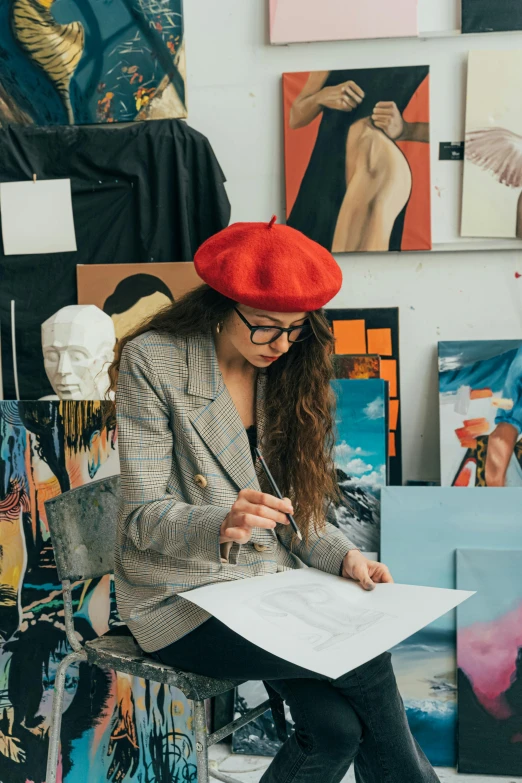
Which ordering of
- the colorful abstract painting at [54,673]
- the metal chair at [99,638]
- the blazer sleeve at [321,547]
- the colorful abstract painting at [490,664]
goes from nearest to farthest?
the metal chair at [99,638] < the blazer sleeve at [321,547] < the colorful abstract painting at [54,673] < the colorful abstract painting at [490,664]

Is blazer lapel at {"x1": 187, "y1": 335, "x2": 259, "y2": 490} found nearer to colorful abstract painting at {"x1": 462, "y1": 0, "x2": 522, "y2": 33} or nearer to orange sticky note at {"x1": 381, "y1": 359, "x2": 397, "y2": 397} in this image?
orange sticky note at {"x1": 381, "y1": 359, "x2": 397, "y2": 397}

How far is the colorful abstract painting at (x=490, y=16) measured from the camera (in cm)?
228

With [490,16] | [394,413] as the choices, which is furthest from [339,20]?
[394,413]

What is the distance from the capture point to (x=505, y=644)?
1.86 metres

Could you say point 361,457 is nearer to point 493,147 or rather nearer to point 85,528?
point 85,528

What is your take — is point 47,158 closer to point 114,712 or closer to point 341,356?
point 341,356

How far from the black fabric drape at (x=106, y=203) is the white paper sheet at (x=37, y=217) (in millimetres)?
19

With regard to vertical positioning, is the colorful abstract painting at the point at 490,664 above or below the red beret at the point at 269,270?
below

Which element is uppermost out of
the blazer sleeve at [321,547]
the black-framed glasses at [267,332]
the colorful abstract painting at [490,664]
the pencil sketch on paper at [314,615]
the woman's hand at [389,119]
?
the woman's hand at [389,119]

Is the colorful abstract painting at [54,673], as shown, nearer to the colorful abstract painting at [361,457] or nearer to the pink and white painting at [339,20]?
the colorful abstract painting at [361,457]

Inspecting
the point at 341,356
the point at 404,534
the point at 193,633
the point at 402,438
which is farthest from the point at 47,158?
the point at 193,633

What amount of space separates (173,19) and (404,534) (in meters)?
1.63

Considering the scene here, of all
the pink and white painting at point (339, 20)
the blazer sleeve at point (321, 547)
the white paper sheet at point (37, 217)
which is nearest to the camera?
the blazer sleeve at point (321, 547)

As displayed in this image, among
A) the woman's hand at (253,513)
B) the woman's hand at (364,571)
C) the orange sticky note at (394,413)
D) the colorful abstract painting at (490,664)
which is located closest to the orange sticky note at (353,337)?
the orange sticky note at (394,413)
